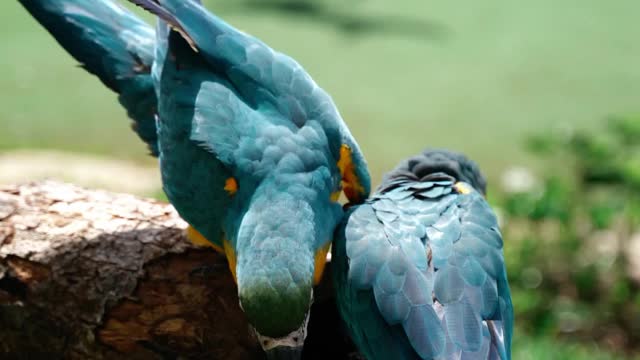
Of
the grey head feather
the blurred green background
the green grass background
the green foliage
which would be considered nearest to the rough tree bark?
the grey head feather

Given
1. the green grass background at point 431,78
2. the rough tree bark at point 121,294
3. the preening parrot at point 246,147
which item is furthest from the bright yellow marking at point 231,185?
the green grass background at point 431,78

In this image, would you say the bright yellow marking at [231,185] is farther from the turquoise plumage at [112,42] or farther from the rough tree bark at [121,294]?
the turquoise plumage at [112,42]

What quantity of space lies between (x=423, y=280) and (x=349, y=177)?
327mm

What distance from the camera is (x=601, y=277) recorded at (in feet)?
10.9

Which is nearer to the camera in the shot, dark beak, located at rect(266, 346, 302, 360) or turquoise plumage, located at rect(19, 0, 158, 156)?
dark beak, located at rect(266, 346, 302, 360)

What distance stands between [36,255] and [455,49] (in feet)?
11.0

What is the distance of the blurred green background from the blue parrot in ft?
3.01

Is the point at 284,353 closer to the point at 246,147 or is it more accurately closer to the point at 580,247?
the point at 246,147

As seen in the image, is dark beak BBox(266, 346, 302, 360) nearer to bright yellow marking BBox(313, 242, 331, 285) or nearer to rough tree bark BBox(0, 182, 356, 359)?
bright yellow marking BBox(313, 242, 331, 285)

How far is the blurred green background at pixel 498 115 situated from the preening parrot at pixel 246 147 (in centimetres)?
113

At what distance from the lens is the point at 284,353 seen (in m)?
1.64

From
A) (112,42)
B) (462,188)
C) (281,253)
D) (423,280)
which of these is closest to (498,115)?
(462,188)

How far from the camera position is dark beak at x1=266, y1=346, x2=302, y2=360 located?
64.4 inches

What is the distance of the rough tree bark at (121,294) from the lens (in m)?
2.11
